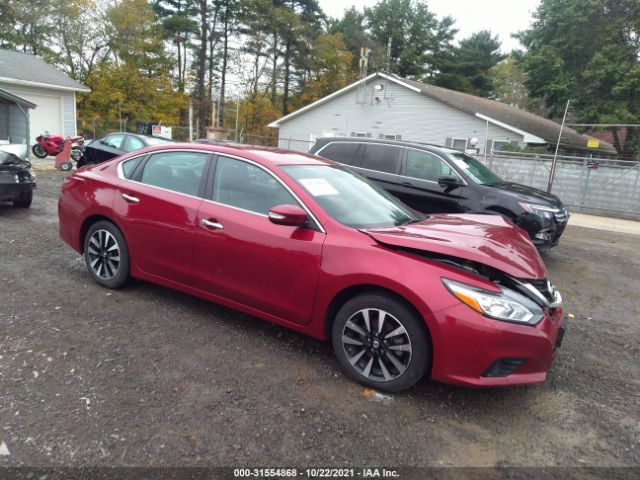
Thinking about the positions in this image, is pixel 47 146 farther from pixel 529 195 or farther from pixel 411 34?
pixel 411 34

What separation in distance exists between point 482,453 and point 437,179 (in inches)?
195

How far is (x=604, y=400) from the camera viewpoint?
3090 millimetres

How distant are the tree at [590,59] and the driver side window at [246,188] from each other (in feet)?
66.5

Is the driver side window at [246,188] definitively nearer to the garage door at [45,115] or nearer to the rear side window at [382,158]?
the rear side window at [382,158]

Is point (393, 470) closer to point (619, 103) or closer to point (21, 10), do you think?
point (619, 103)

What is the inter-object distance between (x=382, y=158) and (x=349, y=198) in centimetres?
395

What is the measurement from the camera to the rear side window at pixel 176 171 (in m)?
3.87

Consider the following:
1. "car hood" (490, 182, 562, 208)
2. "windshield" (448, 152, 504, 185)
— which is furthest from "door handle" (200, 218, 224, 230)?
"car hood" (490, 182, 562, 208)

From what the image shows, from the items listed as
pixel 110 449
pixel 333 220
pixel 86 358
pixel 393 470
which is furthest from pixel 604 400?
pixel 86 358

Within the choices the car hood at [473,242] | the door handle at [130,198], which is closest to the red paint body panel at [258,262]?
the car hood at [473,242]

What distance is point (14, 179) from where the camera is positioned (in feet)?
24.3

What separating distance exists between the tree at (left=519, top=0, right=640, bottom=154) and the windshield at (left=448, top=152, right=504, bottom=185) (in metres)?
15.3

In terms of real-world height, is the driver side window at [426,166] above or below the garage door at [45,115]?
below

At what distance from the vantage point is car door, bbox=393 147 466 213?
6711 mm
